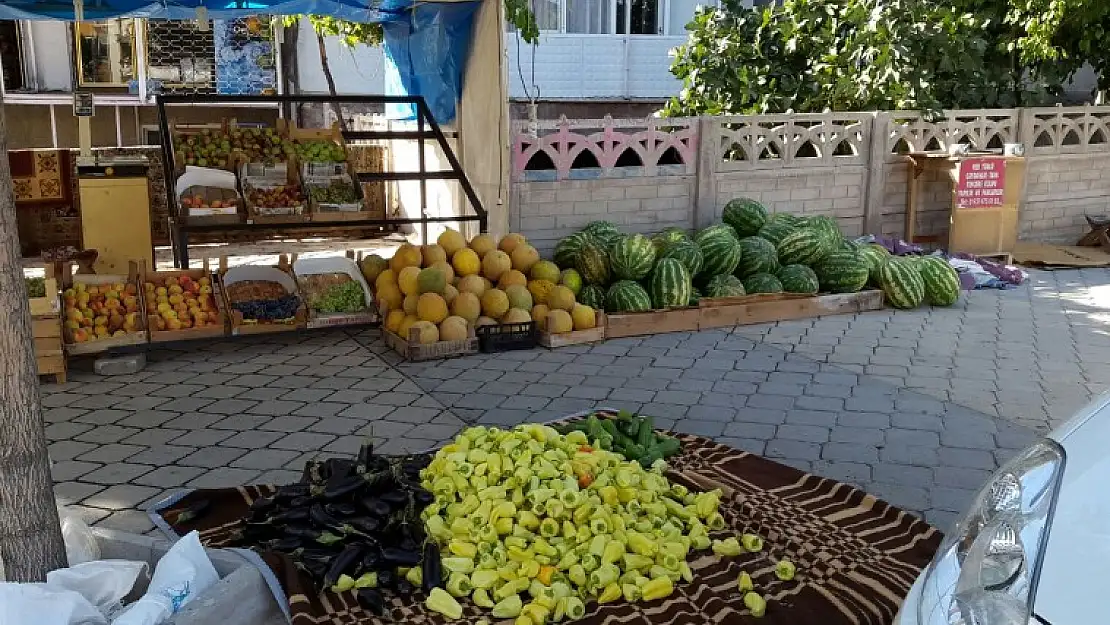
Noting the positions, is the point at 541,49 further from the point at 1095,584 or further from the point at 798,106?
the point at 1095,584

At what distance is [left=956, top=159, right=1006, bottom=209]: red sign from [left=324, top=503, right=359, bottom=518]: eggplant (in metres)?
8.16

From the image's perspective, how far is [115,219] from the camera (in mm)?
9055

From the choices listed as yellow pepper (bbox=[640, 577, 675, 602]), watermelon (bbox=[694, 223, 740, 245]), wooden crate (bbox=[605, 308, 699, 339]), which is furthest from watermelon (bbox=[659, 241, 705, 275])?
yellow pepper (bbox=[640, 577, 675, 602])

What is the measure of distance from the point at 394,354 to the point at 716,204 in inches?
152

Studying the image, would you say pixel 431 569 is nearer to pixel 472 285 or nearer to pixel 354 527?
pixel 354 527

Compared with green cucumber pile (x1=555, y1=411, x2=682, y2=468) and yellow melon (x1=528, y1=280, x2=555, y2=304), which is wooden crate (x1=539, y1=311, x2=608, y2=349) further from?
green cucumber pile (x1=555, y1=411, x2=682, y2=468)

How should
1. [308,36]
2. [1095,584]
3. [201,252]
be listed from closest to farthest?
[1095,584], [201,252], [308,36]

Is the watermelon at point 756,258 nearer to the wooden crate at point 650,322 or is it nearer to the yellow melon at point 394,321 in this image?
the wooden crate at point 650,322

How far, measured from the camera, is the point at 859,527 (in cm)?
400

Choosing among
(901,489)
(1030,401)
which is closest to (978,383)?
(1030,401)

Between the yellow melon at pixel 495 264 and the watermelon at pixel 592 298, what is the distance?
0.69 metres

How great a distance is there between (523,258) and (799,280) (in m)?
2.42

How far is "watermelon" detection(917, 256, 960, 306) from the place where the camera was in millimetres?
8438

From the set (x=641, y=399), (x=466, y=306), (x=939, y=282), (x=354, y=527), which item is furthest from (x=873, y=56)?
(x=354, y=527)
